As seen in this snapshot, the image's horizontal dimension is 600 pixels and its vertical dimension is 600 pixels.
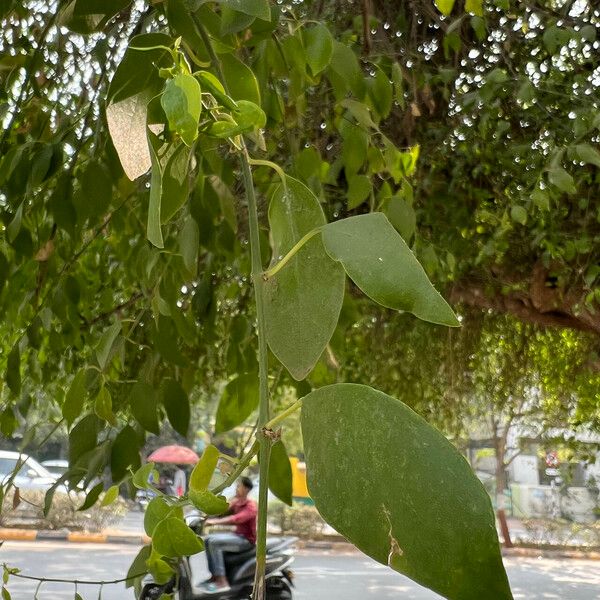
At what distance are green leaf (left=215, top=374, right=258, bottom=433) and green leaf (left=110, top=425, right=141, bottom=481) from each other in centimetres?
15

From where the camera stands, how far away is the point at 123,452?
0.54 metres

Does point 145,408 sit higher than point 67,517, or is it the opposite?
point 145,408

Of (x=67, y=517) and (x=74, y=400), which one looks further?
(x=67, y=517)

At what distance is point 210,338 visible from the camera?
0.71 metres

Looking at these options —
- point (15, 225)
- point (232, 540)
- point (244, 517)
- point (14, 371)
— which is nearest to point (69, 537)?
point (232, 540)

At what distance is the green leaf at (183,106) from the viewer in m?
0.19

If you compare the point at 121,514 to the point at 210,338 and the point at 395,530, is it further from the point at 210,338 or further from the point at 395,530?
the point at 395,530

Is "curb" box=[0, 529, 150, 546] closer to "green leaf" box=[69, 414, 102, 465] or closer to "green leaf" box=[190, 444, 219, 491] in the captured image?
"green leaf" box=[69, 414, 102, 465]

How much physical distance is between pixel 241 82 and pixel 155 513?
155mm

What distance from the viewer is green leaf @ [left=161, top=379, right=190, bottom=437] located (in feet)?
1.75

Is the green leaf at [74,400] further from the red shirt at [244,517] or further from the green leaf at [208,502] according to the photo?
the red shirt at [244,517]

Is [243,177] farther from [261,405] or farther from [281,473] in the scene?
[281,473]

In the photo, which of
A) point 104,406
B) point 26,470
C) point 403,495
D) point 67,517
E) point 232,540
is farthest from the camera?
point 67,517

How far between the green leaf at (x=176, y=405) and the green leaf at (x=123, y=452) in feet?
0.09
